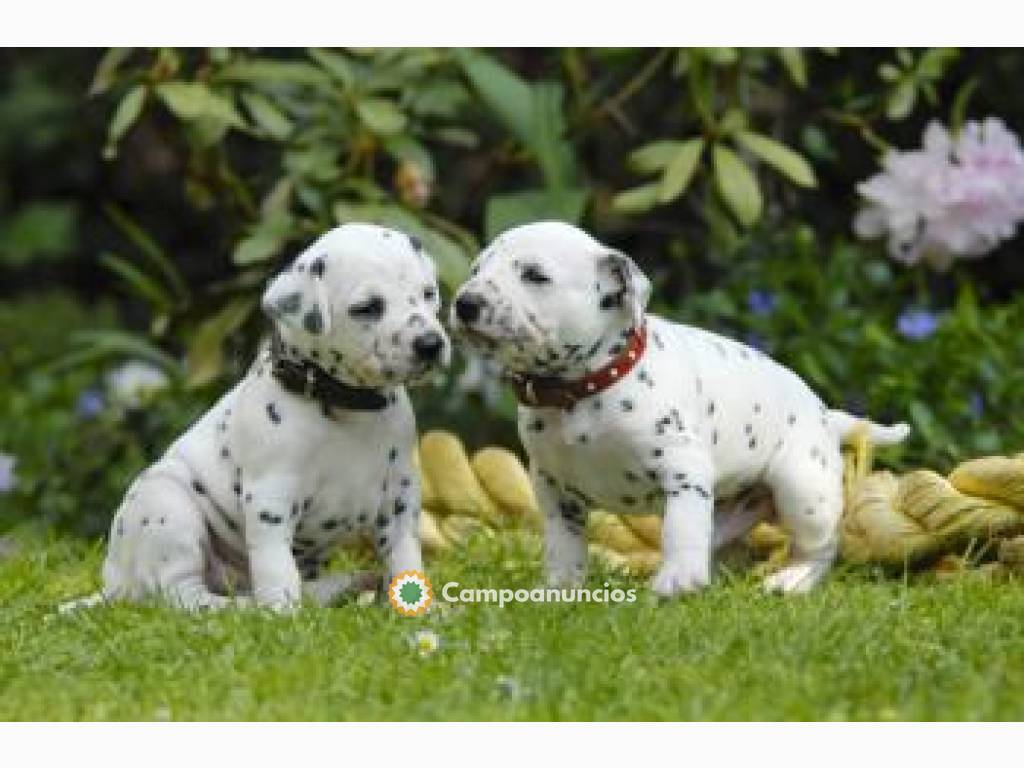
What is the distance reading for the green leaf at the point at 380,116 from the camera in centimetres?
667

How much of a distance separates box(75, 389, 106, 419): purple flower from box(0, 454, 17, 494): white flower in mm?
584

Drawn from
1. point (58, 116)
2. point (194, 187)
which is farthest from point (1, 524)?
point (58, 116)

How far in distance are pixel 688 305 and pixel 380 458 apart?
9.26 ft

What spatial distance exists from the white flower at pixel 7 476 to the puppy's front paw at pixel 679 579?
10.4 ft

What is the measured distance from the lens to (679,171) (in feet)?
22.2

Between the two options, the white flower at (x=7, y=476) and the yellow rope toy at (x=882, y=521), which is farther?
the white flower at (x=7, y=476)

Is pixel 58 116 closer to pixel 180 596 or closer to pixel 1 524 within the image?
pixel 1 524

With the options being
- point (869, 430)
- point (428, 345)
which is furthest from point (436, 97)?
point (428, 345)

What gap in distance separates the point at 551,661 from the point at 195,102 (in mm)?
2999

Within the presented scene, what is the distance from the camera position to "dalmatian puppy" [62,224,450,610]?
4668mm

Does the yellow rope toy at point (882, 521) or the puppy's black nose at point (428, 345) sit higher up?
the puppy's black nose at point (428, 345)

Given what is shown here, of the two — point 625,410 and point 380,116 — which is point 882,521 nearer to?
point 625,410

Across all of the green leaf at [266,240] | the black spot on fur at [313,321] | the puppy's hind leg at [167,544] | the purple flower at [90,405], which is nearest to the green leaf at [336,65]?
the green leaf at [266,240]

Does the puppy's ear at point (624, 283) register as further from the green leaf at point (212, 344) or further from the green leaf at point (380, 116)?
the green leaf at point (212, 344)
